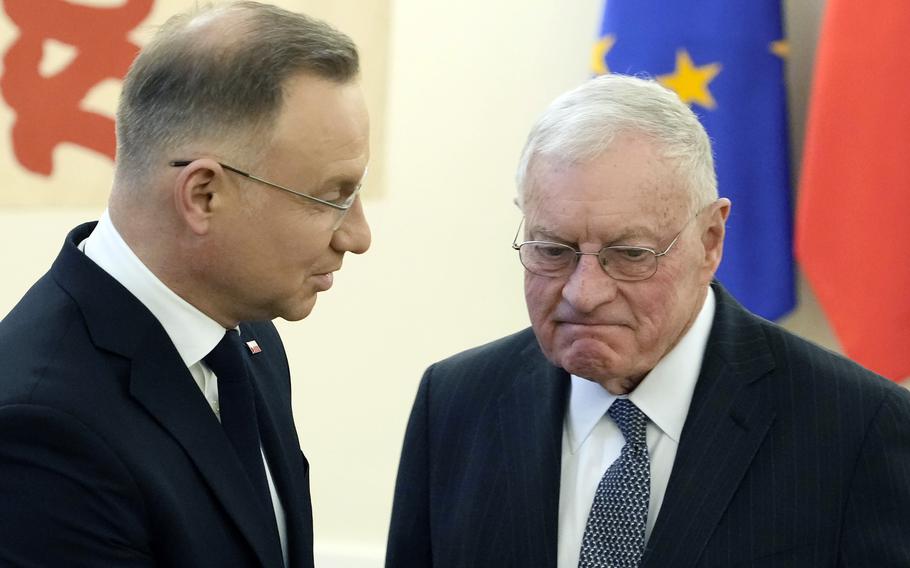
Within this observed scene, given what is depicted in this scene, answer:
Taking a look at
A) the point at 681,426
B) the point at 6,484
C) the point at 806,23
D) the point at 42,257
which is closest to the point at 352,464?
the point at 42,257

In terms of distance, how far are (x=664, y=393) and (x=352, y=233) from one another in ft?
1.67

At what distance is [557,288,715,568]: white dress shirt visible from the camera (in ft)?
5.67

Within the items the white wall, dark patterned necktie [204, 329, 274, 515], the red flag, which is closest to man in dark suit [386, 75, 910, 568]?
dark patterned necktie [204, 329, 274, 515]

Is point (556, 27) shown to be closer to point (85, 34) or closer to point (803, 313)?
point (803, 313)

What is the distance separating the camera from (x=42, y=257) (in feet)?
13.2

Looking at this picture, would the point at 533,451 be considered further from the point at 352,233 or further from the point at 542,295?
the point at 352,233

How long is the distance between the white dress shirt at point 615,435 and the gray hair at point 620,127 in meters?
0.24

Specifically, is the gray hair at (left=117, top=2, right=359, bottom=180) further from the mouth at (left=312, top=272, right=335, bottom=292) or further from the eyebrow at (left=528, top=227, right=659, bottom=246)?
the eyebrow at (left=528, top=227, right=659, bottom=246)

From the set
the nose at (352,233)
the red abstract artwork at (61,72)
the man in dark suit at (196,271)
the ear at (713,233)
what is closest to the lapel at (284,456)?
the man in dark suit at (196,271)

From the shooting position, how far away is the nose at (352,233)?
167 cm

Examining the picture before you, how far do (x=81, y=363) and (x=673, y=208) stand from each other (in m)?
0.82

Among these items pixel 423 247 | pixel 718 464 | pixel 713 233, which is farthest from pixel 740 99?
pixel 718 464

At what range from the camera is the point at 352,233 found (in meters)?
1.68

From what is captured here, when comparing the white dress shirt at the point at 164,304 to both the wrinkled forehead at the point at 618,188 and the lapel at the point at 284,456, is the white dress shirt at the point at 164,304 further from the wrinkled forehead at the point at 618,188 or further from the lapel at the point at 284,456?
the wrinkled forehead at the point at 618,188
